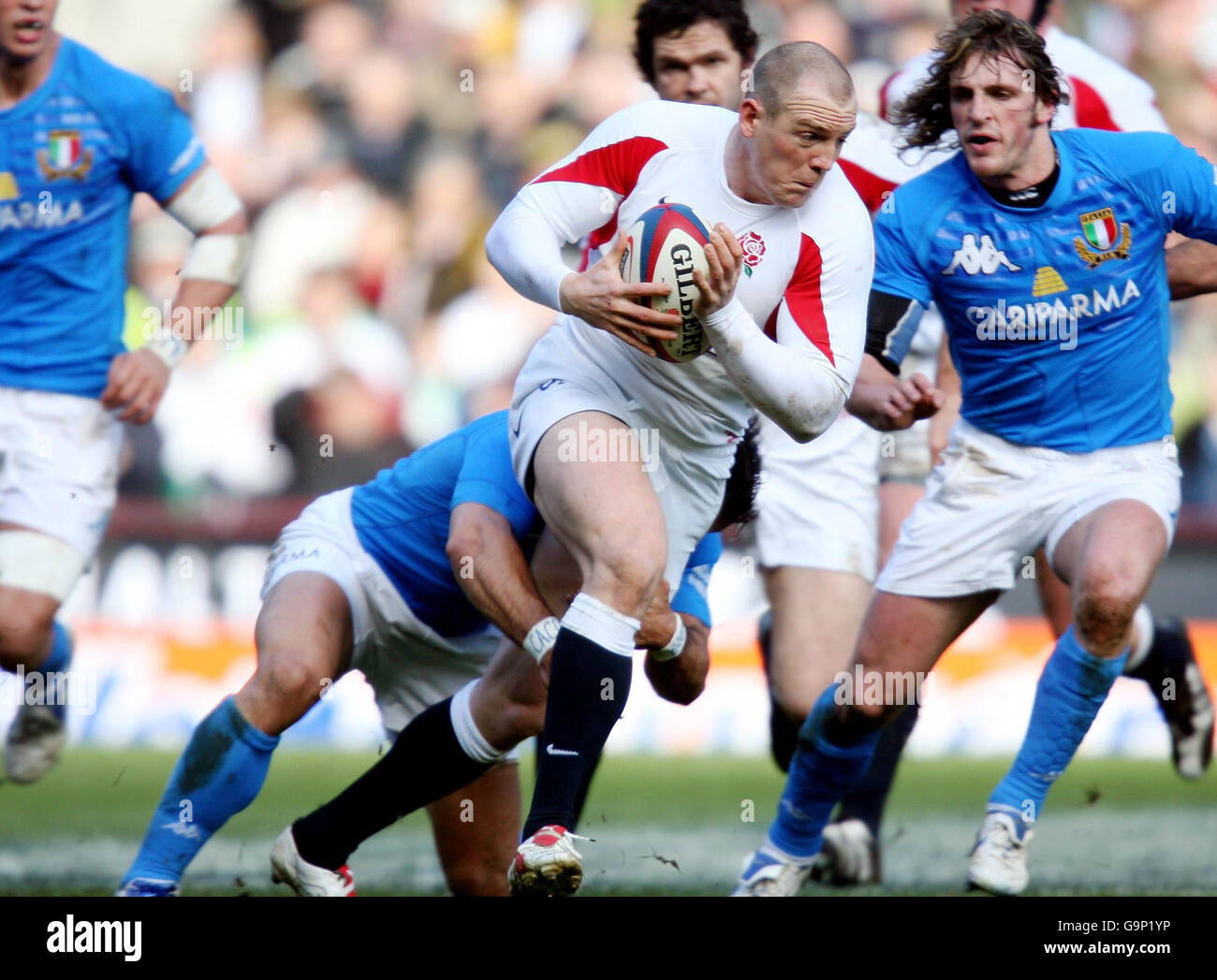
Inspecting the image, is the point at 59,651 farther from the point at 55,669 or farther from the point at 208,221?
the point at 208,221

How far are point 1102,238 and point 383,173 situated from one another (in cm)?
757

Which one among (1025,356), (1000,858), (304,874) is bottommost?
(304,874)

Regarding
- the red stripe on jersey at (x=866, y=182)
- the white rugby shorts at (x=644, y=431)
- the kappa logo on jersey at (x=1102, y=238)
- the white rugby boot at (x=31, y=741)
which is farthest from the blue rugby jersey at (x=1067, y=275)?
the white rugby boot at (x=31, y=741)

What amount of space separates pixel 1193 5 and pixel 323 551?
351 inches

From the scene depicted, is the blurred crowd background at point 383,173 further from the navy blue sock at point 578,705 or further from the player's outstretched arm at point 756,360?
the navy blue sock at point 578,705

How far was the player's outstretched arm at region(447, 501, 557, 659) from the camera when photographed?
4.33 metres

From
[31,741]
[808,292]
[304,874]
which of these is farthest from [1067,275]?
[31,741]

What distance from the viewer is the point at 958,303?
486 cm

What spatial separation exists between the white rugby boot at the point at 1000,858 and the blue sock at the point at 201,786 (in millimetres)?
1896

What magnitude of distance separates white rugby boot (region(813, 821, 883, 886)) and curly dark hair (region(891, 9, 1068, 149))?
2.29 meters

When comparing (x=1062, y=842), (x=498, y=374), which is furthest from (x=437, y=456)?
(x=498, y=374)

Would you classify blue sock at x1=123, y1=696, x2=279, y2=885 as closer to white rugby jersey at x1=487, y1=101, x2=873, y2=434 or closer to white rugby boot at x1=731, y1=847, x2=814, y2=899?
white rugby jersey at x1=487, y1=101, x2=873, y2=434

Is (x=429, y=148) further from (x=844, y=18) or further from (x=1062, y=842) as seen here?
(x=1062, y=842)

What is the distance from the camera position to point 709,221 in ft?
14.2
